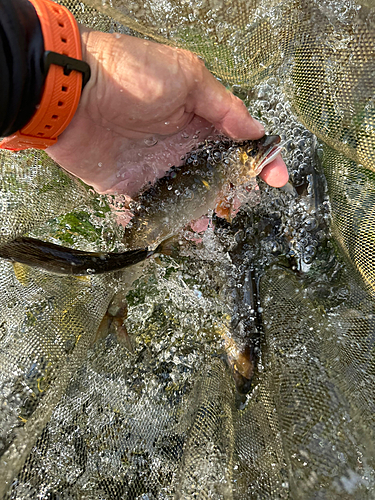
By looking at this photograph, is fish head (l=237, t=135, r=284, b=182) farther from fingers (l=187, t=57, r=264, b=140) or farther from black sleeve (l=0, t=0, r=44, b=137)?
black sleeve (l=0, t=0, r=44, b=137)

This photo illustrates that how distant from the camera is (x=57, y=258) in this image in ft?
7.00

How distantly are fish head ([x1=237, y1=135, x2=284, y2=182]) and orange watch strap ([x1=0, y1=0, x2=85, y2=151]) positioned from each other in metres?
1.08

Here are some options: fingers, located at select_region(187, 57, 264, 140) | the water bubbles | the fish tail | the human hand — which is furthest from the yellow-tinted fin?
fingers, located at select_region(187, 57, 264, 140)

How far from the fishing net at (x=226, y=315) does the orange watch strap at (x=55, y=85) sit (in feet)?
1.65

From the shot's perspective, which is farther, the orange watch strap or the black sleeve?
the orange watch strap

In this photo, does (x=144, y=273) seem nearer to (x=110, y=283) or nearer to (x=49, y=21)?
(x=110, y=283)

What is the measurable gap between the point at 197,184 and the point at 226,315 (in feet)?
3.76

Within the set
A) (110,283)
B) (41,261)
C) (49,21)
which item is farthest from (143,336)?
(49,21)

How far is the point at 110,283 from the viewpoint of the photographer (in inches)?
106

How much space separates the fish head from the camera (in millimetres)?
2115

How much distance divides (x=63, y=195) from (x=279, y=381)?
2.13 meters

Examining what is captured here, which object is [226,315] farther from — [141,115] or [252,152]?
[141,115]

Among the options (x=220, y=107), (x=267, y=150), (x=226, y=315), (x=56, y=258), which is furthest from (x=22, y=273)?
(x=267, y=150)

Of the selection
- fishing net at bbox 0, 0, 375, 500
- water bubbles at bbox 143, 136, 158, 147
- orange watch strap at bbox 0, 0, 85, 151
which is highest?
orange watch strap at bbox 0, 0, 85, 151
